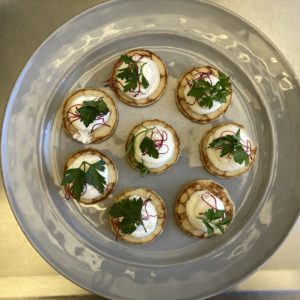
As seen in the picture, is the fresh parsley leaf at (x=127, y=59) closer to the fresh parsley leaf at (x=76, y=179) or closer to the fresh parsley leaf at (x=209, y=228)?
the fresh parsley leaf at (x=76, y=179)

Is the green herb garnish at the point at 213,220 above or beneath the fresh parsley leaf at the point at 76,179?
beneath

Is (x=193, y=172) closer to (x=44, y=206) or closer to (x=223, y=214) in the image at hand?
(x=223, y=214)

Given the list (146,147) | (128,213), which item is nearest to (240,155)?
(146,147)

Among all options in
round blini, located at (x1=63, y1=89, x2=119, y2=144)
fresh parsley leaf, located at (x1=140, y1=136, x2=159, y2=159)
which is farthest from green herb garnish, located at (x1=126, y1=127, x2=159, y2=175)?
round blini, located at (x1=63, y1=89, x2=119, y2=144)

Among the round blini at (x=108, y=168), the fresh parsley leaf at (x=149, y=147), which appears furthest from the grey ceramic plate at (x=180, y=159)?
the fresh parsley leaf at (x=149, y=147)

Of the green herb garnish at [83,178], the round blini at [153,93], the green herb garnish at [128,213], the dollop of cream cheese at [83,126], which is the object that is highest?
the round blini at [153,93]

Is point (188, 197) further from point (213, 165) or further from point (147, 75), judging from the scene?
point (147, 75)
